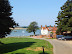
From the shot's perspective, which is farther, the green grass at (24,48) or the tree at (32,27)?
the tree at (32,27)

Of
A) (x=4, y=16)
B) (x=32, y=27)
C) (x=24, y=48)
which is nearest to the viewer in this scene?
(x=4, y=16)

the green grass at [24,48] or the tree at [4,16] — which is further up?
the tree at [4,16]

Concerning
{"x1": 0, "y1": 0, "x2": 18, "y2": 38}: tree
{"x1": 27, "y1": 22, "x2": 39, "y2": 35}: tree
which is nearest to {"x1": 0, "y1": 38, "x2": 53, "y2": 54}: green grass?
{"x1": 0, "y1": 0, "x2": 18, "y2": 38}: tree

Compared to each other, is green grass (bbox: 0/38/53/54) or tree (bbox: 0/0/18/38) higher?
tree (bbox: 0/0/18/38)

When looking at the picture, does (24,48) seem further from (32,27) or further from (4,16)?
(32,27)

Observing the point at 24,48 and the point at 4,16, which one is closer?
the point at 4,16

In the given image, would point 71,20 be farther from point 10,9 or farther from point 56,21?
point 10,9

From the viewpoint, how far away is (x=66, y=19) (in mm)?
30484

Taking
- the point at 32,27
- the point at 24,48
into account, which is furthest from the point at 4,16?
the point at 32,27

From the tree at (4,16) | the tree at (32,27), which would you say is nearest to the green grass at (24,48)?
the tree at (4,16)

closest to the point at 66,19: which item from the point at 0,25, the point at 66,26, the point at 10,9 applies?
the point at 66,26

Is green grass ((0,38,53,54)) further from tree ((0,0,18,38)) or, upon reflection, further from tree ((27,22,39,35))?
tree ((27,22,39,35))

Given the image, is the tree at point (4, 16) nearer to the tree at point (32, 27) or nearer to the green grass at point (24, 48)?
the green grass at point (24, 48)

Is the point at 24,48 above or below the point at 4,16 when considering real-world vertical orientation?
below
